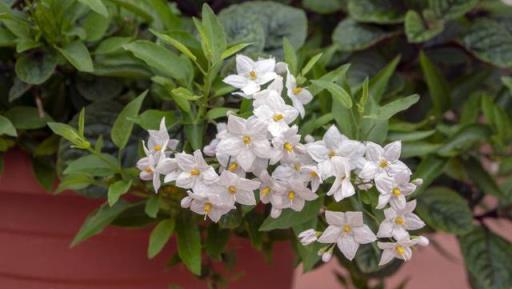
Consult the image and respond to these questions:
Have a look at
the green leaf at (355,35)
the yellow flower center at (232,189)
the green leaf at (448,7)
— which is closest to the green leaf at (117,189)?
the yellow flower center at (232,189)

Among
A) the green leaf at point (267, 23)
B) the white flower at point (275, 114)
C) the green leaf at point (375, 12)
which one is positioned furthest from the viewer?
the green leaf at point (375, 12)

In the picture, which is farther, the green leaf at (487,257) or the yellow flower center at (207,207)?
the green leaf at (487,257)

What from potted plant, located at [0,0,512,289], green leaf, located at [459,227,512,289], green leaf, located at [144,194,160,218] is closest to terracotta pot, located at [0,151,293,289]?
potted plant, located at [0,0,512,289]

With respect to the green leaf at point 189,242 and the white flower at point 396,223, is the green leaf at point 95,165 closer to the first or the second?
the green leaf at point 189,242

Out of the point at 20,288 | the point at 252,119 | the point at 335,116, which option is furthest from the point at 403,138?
the point at 20,288

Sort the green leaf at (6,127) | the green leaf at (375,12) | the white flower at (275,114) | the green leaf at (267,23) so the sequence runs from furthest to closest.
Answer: the green leaf at (375,12) < the green leaf at (267,23) < the green leaf at (6,127) < the white flower at (275,114)

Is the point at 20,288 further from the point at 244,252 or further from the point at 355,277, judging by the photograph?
the point at 355,277

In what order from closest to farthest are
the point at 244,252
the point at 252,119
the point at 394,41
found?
the point at 252,119 < the point at 244,252 < the point at 394,41

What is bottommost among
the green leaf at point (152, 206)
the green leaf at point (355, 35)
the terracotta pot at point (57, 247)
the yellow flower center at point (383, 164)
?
the terracotta pot at point (57, 247)
